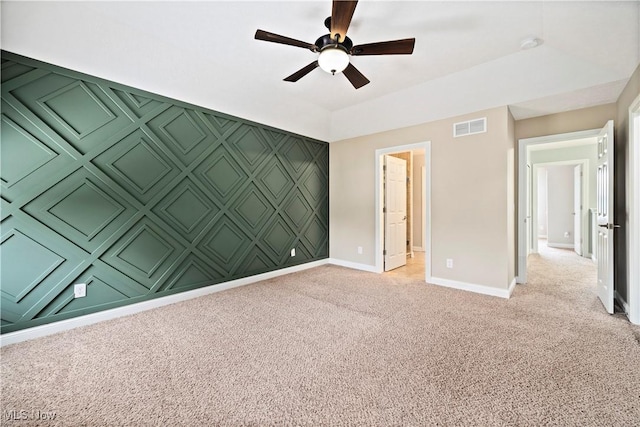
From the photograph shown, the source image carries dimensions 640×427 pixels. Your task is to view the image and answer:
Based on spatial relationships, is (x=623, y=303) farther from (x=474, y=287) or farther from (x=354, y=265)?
(x=354, y=265)

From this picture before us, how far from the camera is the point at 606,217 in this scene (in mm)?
3004

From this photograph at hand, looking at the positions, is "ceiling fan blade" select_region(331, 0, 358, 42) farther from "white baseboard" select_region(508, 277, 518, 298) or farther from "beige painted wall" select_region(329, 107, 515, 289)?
"white baseboard" select_region(508, 277, 518, 298)

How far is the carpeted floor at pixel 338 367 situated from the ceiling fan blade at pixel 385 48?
2.51m

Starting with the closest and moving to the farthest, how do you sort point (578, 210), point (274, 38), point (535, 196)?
point (274, 38) → point (578, 210) → point (535, 196)

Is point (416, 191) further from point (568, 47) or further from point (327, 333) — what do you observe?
point (327, 333)

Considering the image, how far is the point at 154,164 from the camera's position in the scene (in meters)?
3.08

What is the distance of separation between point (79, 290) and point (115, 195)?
0.98m

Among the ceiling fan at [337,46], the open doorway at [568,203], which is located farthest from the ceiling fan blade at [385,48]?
the open doorway at [568,203]

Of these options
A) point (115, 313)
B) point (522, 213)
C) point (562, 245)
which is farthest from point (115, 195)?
point (562, 245)

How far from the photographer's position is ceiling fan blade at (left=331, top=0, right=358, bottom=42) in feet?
6.00

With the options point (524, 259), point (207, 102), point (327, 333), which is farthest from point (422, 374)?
point (207, 102)

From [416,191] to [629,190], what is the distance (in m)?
4.34

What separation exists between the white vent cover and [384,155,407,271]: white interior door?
1.28 metres

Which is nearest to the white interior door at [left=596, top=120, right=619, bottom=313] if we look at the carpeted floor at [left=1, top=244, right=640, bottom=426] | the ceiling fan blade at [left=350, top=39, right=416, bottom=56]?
the carpeted floor at [left=1, top=244, right=640, bottom=426]
